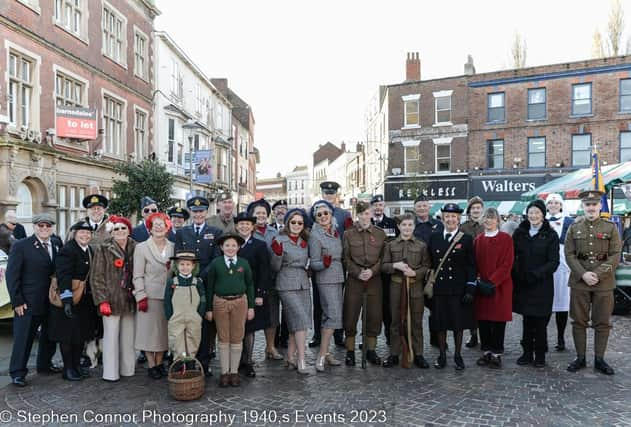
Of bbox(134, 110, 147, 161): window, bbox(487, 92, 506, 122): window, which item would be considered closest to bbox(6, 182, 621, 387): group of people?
bbox(134, 110, 147, 161): window

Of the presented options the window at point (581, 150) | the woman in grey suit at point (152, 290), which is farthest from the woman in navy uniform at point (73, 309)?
the window at point (581, 150)

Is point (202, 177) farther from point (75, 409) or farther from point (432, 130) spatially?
point (75, 409)

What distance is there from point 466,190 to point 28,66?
2236cm

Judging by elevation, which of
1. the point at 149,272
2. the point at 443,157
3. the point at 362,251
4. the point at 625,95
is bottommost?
the point at 149,272

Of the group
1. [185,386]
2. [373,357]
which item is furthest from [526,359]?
[185,386]

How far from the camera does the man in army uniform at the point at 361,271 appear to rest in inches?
234

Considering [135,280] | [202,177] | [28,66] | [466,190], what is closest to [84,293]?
[135,280]

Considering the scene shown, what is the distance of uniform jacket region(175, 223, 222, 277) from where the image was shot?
6074 mm

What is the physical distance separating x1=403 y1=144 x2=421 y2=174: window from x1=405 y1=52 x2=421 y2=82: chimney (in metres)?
4.72

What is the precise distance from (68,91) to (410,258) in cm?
1466

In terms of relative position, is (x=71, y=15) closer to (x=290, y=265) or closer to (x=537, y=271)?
(x=290, y=265)

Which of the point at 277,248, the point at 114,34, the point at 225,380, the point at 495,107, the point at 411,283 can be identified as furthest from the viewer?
the point at 495,107

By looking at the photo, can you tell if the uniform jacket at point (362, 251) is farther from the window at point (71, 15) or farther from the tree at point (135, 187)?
the window at point (71, 15)

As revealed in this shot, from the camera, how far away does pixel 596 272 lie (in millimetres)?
5734
